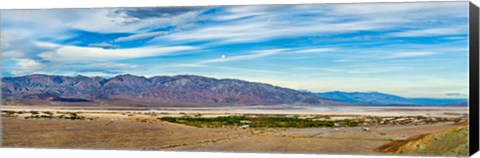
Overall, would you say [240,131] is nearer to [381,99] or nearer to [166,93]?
[166,93]

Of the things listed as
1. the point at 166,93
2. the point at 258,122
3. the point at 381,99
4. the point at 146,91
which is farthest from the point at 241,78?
the point at 381,99

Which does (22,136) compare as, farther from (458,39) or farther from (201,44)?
(458,39)

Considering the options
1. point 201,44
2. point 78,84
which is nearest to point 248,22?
point 201,44

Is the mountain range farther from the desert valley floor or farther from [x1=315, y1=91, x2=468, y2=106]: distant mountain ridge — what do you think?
the desert valley floor

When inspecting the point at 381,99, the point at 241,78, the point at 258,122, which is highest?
the point at 241,78

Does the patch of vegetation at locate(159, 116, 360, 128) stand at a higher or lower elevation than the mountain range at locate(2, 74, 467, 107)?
lower

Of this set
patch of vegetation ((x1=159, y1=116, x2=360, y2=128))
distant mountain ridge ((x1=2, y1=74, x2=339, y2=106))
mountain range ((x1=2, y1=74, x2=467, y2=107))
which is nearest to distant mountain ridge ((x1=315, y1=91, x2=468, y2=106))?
mountain range ((x1=2, y1=74, x2=467, y2=107))
